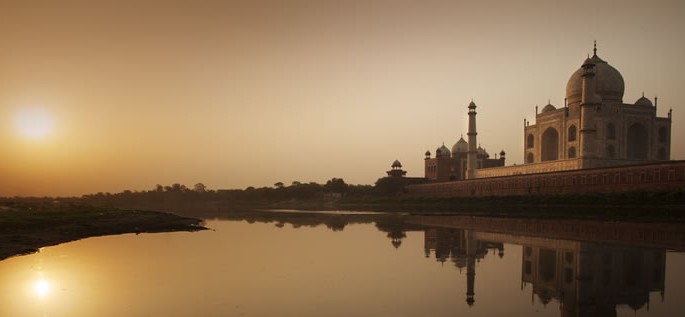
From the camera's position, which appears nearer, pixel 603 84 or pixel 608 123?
pixel 608 123

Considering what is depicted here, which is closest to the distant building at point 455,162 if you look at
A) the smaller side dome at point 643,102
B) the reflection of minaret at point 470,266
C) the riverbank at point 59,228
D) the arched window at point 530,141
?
the arched window at point 530,141

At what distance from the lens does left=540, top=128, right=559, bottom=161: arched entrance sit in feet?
211

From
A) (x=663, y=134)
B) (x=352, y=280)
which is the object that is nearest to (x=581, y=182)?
(x=663, y=134)

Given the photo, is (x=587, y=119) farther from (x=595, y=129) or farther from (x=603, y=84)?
(x=603, y=84)

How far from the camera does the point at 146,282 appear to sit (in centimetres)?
1262

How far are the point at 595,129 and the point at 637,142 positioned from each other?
28.8ft

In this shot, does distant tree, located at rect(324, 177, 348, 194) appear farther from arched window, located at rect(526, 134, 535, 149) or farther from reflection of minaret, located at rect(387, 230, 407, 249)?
reflection of minaret, located at rect(387, 230, 407, 249)

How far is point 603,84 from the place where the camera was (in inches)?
2323

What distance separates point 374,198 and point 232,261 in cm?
6998

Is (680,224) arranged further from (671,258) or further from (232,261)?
(232,261)

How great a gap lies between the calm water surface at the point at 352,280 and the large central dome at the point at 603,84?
141 feet

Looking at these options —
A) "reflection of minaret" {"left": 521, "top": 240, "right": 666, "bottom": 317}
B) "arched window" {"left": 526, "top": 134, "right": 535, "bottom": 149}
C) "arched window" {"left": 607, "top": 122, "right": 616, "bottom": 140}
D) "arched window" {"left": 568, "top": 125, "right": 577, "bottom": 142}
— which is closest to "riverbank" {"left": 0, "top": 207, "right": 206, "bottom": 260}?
"reflection of minaret" {"left": 521, "top": 240, "right": 666, "bottom": 317}

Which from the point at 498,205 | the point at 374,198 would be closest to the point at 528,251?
the point at 498,205

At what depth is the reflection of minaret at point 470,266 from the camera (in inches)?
418
